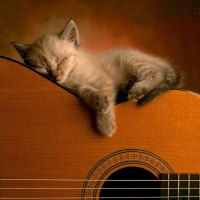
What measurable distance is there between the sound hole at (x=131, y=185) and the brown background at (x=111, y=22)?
0.88m

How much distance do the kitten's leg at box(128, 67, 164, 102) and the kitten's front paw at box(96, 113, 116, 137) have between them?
9cm

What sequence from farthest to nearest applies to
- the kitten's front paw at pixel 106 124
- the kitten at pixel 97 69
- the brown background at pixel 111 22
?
the brown background at pixel 111 22, the kitten at pixel 97 69, the kitten's front paw at pixel 106 124

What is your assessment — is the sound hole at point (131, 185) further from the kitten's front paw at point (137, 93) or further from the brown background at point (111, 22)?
the brown background at point (111, 22)

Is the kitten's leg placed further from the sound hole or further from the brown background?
the brown background

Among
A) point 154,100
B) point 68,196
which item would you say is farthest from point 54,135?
point 154,100

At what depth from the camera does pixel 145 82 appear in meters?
1.19

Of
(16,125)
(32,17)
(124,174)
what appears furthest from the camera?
(32,17)

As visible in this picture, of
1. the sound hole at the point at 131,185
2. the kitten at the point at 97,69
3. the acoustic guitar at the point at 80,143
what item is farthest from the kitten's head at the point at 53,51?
the sound hole at the point at 131,185

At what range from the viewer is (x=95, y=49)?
1.92 metres

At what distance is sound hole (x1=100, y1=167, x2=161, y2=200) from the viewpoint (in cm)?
109

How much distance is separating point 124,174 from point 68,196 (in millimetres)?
195

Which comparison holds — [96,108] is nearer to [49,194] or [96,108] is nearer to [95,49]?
[49,194]

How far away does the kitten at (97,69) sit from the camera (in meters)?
1.14

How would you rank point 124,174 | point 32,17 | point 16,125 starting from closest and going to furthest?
point 16,125, point 124,174, point 32,17
